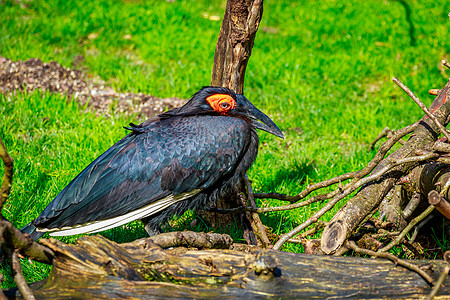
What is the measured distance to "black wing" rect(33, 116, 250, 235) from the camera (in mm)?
3148

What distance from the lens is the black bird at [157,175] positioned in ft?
10.3

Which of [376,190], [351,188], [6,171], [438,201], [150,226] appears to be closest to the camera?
[6,171]

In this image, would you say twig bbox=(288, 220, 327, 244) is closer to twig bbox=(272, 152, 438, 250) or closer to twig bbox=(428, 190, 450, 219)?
twig bbox=(272, 152, 438, 250)

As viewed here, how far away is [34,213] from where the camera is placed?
12.3ft

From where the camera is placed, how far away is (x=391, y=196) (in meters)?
3.57

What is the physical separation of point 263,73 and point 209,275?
183 inches

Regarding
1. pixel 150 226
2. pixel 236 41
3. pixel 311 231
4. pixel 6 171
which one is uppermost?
pixel 236 41

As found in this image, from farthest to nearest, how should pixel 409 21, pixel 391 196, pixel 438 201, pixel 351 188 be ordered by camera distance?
pixel 409 21
pixel 391 196
pixel 351 188
pixel 438 201

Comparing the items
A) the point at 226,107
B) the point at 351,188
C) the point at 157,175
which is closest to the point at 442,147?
the point at 351,188

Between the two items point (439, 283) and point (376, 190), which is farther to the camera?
point (376, 190)

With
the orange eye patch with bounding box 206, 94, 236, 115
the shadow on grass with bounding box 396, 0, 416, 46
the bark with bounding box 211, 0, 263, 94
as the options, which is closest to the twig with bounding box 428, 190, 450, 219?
the orange eye patch with bounding box 206, 94, 236, 115

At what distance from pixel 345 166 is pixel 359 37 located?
12.2 feet

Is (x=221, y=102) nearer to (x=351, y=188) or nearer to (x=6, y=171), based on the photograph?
(x=351, y=188)

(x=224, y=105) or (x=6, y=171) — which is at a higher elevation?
(x=224, y=105)
